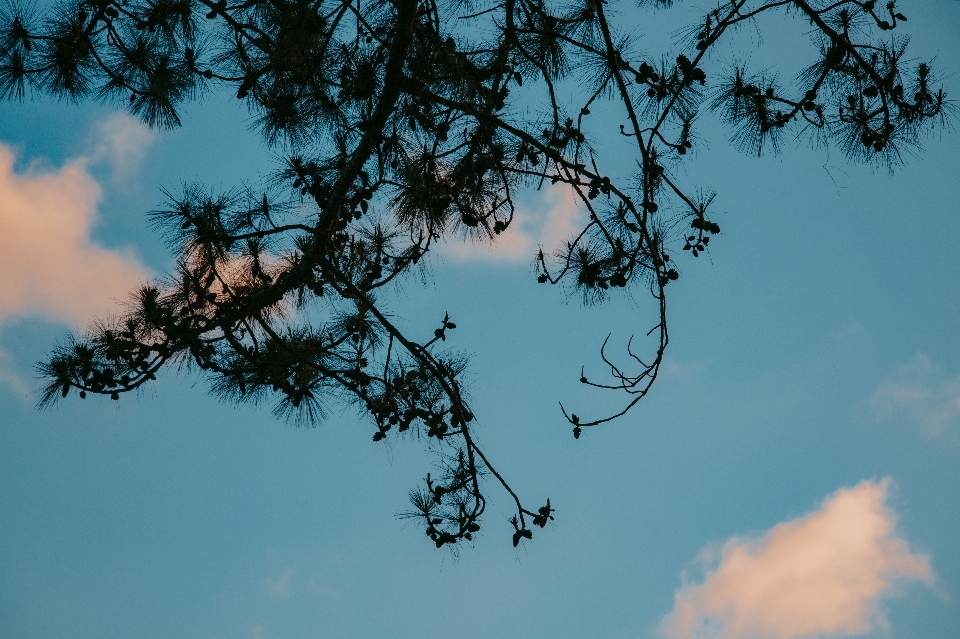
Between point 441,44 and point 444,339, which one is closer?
point 441,44

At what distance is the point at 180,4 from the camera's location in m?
2.73

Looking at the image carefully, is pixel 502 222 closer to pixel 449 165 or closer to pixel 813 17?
pixel 449 165

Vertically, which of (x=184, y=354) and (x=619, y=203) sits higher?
(x=619, y=203)

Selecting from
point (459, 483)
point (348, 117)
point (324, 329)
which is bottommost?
point (459, 483)

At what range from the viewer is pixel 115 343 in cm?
262

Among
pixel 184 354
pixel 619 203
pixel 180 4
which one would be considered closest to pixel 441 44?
pixel 619 203

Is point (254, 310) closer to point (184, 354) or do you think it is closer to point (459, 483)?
point (184, 354)

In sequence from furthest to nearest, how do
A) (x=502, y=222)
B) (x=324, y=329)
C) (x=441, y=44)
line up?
(x=324, y=329)
(x=502, y=222)
(x=441, y=44)

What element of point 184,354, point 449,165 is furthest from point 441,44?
point 184,354

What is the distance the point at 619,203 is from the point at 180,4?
5.07 ft

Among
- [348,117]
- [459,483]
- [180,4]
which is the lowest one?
[459,483]

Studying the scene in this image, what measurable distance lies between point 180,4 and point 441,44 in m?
0.96

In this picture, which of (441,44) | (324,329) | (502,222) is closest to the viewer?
(441,44)

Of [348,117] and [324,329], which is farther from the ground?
[348,117]
